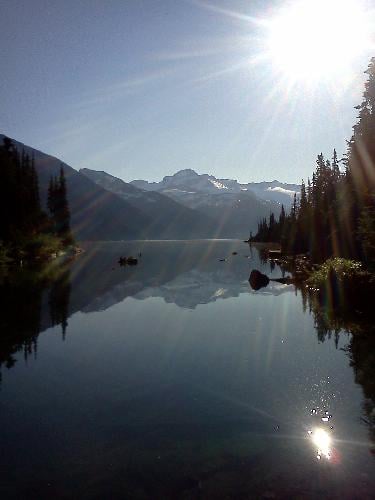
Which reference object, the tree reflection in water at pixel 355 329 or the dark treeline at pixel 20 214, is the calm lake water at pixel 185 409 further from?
the dark treeline at pixel 20 214

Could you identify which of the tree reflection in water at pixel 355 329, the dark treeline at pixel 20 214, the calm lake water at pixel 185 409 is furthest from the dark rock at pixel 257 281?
the dark treeline at pixel 20 214

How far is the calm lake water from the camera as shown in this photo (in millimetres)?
7418

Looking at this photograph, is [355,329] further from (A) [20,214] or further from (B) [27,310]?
(A) [20,214]

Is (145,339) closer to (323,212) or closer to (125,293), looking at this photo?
(125,293)

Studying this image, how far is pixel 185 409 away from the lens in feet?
35.0

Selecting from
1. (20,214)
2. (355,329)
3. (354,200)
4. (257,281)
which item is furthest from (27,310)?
(20,214)

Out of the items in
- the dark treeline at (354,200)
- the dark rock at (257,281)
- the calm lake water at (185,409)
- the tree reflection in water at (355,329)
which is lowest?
the calm lake water at (185,409)

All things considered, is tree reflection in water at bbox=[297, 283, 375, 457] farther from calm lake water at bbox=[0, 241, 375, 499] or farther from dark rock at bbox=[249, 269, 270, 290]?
dark rock at bbox=[249, 269, 270, 290]

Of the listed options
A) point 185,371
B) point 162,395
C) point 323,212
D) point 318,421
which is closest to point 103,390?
point 162,395

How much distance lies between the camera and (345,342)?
1750 centimetres

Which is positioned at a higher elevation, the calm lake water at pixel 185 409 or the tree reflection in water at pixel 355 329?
the tree reflection in water at pixel 355 329

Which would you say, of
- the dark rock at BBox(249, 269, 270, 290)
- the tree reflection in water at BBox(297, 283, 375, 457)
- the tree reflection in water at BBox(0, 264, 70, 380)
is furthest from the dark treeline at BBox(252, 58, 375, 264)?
the tree reflection in water at BBox(0, 264, 70, 380)

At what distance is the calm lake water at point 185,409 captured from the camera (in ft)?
24.3

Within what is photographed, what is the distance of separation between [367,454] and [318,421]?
5.75 ft
